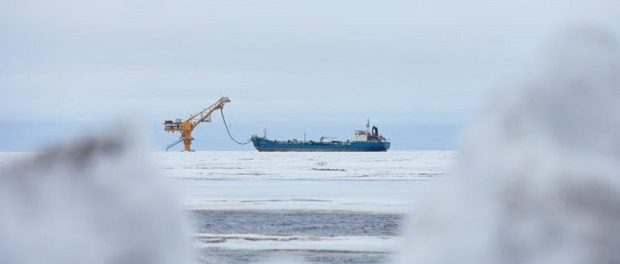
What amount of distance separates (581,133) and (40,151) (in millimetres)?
773

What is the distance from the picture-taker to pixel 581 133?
1.36 m

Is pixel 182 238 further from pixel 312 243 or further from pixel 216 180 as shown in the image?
pixel 216 180

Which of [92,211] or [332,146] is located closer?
[92,211]

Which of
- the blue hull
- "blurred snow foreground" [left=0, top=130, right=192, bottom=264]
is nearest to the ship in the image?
the blue hull

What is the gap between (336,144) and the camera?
96188 millimetres

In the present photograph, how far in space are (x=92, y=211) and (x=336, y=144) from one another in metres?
94.8

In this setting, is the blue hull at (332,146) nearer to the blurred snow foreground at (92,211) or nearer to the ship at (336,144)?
the ship at (336,144)

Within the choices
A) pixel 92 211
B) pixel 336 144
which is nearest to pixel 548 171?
pixel 92 211

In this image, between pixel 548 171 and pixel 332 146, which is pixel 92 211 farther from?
pixel 332 146

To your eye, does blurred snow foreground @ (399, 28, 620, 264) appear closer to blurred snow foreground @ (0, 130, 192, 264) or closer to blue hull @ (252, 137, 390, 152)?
blurred snow foreground @ (0, 130, 192, 264)

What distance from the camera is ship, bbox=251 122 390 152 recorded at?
9656cm

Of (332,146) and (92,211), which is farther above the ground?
(332,146)

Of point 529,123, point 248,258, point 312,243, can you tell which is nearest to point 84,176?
point 529,123

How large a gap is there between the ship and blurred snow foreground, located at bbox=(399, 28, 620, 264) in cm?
9480
